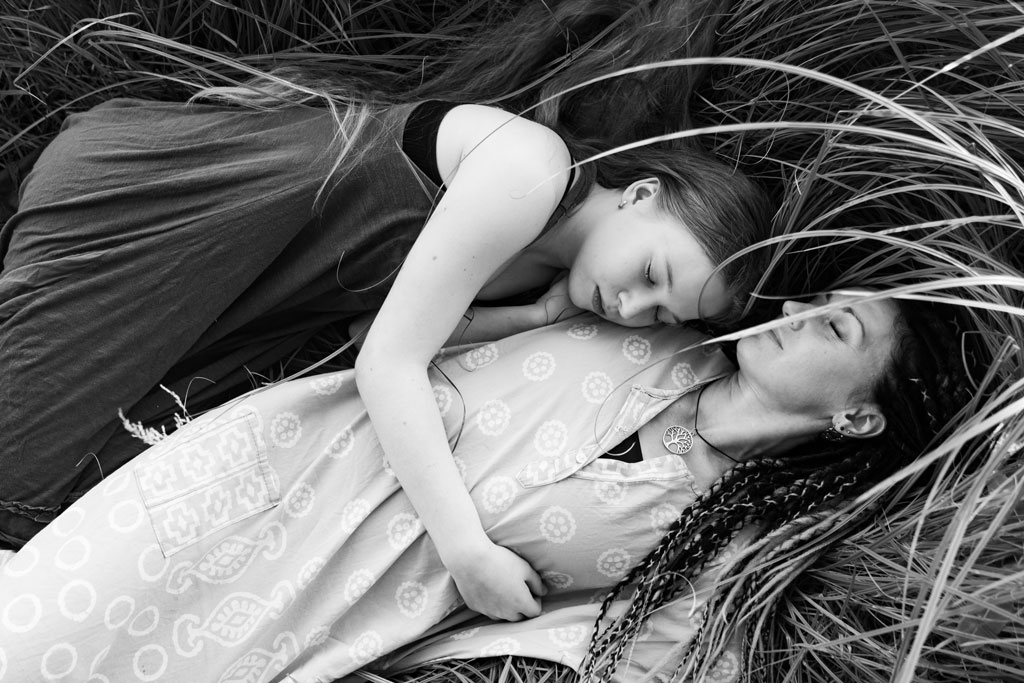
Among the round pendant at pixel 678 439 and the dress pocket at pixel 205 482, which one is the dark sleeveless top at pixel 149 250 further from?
the round pendant at pixel 678 439

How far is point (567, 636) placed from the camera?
1.62 meters

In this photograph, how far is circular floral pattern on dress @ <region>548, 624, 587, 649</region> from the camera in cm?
161

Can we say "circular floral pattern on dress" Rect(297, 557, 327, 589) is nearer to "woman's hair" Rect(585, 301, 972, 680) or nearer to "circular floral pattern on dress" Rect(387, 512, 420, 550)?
"circular floral pattern on dress" Rect(387, 512, 420, 550)

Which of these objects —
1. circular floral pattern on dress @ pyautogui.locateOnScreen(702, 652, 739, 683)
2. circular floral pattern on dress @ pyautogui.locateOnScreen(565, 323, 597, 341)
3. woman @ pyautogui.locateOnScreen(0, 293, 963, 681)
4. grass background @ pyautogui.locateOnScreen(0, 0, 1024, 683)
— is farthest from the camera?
circular floral pattern on dress @ pyautogui.locateOnScreen(565, 323, 597, 341)

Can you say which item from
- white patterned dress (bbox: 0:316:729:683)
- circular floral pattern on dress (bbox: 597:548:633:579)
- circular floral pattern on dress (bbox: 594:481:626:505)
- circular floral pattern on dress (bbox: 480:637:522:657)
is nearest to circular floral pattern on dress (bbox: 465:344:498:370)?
white patterned dress (bbox: 0:316:729:683)

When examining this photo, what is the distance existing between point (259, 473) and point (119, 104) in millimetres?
826

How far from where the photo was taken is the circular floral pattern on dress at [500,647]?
5.30 ft

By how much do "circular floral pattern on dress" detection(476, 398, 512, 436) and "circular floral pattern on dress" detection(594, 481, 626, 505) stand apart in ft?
0.69

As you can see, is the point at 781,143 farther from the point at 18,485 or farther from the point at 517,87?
the point at 18,485

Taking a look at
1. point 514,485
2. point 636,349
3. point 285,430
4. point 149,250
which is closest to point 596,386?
point 636,349

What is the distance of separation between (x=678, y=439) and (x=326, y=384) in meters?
0.69

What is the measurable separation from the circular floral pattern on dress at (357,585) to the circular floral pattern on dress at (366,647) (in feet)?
0.30

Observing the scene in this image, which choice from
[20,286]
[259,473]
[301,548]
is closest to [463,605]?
[301,548]

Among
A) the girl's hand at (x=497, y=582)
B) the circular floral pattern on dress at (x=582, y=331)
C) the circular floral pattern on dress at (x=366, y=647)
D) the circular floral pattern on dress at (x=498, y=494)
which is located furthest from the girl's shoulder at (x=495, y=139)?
the circular floral pattern on dress at (x=366, y=647)
